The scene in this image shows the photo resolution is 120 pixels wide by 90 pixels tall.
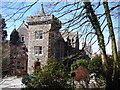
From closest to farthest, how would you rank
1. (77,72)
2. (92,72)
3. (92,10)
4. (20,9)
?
(20,9) < (92,10) < (77,72) < (92,72)

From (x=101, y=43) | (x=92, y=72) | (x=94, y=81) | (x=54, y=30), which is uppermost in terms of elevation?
(x=54, y=30)

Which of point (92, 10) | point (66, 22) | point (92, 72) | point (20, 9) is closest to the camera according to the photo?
point (20, 9)

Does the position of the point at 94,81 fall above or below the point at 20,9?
below

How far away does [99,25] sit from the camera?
2.96 meters

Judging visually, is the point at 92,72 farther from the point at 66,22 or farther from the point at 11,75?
the point at 11,75

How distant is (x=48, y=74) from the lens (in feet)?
8.82

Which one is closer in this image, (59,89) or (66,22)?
(66,22)

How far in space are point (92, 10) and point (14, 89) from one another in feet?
7.65

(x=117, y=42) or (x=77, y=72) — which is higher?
(x=117, y=42)

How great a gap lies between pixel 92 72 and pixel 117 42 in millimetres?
995

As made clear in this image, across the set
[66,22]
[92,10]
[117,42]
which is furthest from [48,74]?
[117,42]

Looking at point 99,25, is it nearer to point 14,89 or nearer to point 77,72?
point 77,72

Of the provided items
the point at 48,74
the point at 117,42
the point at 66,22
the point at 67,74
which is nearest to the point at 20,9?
the point at 66,22

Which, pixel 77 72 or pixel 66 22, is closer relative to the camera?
pixel 66 22
